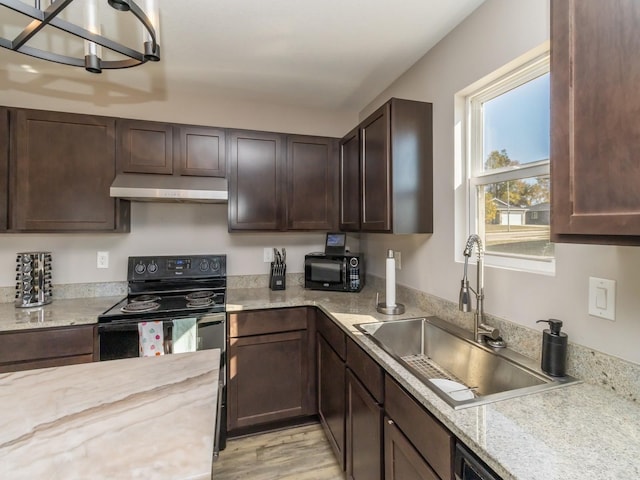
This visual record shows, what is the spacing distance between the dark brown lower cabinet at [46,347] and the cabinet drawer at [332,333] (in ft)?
4.37

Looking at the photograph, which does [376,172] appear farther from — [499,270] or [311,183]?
[499,270]

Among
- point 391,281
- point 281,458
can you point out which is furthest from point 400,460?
point 281,458

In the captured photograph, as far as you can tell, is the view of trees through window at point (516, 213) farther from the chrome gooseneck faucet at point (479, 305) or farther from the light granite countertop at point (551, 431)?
the light granite countertop at point (551, 431)

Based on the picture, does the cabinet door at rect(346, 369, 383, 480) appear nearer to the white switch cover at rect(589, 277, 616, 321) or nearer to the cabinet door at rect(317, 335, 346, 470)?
the cabinet door at rect(317, 335, 346, 470)

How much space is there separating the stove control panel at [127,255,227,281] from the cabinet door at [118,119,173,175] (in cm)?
67

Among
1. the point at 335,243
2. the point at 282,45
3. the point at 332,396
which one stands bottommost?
the point at 332,396

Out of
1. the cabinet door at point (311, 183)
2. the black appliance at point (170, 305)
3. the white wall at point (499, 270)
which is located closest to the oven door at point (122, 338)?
the black appliance at point (170, 305)

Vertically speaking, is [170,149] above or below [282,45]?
below

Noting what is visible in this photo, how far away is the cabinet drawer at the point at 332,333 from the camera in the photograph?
1736 mm

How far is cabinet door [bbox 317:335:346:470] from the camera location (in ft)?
5.75

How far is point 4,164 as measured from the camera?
195 centimetres

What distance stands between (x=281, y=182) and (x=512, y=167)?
5.12ft

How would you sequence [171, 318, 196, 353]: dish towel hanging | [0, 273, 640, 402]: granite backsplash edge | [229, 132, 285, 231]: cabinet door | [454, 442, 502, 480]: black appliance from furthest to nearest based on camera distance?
[229, 132, 285, 231]: cabinet door < [171, 318, 196, 353]: dish towel hanging < [0, 273, 640, 402]: granite backsplash edge < [454, 442, 502, 480]: black appliance

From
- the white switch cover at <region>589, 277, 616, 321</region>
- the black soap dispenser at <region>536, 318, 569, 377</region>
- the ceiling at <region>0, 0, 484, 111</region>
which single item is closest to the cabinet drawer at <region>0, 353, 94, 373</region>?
the ceiling at <region>0, 0, 484, 111</region>
